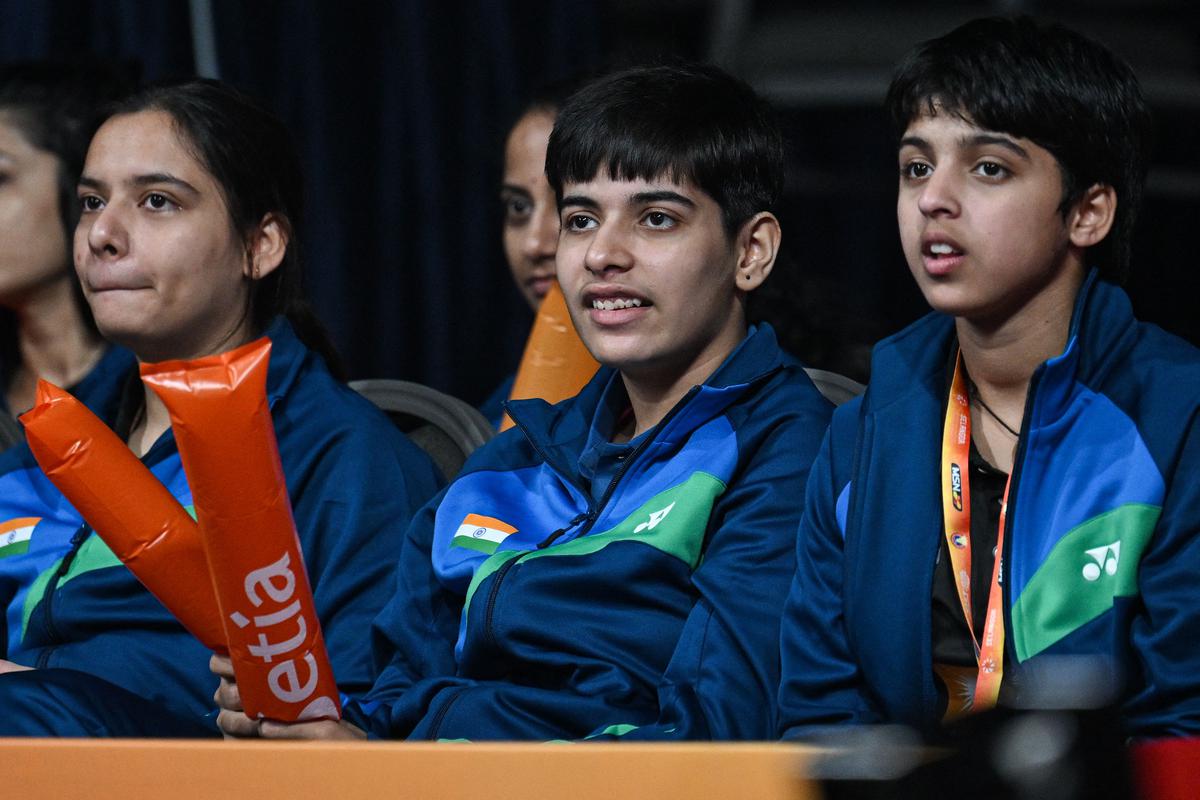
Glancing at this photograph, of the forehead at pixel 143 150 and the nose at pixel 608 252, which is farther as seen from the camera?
the forehead at pixel 143 150

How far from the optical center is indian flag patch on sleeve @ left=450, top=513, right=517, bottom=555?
1479 mm

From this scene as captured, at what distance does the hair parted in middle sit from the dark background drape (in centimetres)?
110

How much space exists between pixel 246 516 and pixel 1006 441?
0.69 meters

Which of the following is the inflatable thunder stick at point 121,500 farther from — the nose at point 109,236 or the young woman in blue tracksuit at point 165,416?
the nose at point 109,236

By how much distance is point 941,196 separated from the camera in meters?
1.27

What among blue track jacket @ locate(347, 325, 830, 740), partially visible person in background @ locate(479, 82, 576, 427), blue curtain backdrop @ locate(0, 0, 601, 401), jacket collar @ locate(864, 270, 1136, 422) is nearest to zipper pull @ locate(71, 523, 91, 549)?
blue track jacket @ locate(347, 325, 830, 740)

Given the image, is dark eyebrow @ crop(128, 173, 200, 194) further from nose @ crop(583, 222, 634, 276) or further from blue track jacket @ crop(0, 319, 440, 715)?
nose @ crop(583, 222, 634, 276)

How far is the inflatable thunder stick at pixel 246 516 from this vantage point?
0.99 metres

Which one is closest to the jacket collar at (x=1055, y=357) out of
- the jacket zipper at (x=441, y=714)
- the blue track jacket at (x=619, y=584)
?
the blue track jacket at (x=619, y=584)

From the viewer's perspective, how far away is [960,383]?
1340 mm

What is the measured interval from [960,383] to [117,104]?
1.14 meters

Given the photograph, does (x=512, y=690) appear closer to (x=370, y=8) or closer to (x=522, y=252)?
(x=522, y=252)

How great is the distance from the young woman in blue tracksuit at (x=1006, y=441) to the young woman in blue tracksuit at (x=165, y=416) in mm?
522

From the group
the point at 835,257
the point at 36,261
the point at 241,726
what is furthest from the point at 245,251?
the point at 835,257
